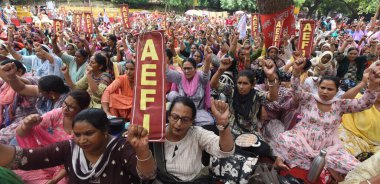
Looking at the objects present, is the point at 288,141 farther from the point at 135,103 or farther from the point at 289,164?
the point at 135,103

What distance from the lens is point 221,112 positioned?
84.8 inches

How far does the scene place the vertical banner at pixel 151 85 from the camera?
2.31 metres

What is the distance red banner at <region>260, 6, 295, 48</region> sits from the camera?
812 cm

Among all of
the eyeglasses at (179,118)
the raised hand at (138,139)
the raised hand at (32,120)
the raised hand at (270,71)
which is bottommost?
the raised hand at (32,120)

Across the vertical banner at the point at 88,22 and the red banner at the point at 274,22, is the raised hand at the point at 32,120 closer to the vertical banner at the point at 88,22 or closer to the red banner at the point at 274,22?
the red banner at the point at 274,22

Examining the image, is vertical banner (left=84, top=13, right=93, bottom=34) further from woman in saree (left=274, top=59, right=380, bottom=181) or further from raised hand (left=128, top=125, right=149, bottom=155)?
raised hand (left=128, top=125, right=149, bottom=155)

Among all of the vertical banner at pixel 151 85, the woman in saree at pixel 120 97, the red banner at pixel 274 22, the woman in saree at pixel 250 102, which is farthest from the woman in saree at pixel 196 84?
the red banner at pixel 274 22

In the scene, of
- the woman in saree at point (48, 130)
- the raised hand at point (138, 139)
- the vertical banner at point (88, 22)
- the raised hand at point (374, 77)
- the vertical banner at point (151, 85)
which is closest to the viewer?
the raised hand at point (138, 139)

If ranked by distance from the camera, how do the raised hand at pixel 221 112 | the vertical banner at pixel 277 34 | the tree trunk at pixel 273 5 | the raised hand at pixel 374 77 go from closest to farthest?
the raised hand at pixel 221 112, the raised hand at pixel 374 77, the vertical banner at pixel 277 34, the tree trunk at pixel 273 5

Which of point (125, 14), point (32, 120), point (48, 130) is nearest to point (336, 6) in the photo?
point (125, 14)

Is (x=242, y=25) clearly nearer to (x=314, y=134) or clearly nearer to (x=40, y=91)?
(x=314, y=134)

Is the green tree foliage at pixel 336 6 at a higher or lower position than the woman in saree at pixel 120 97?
higher

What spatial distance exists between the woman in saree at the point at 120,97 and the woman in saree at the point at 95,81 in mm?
203

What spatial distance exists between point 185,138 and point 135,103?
51 centimetres
